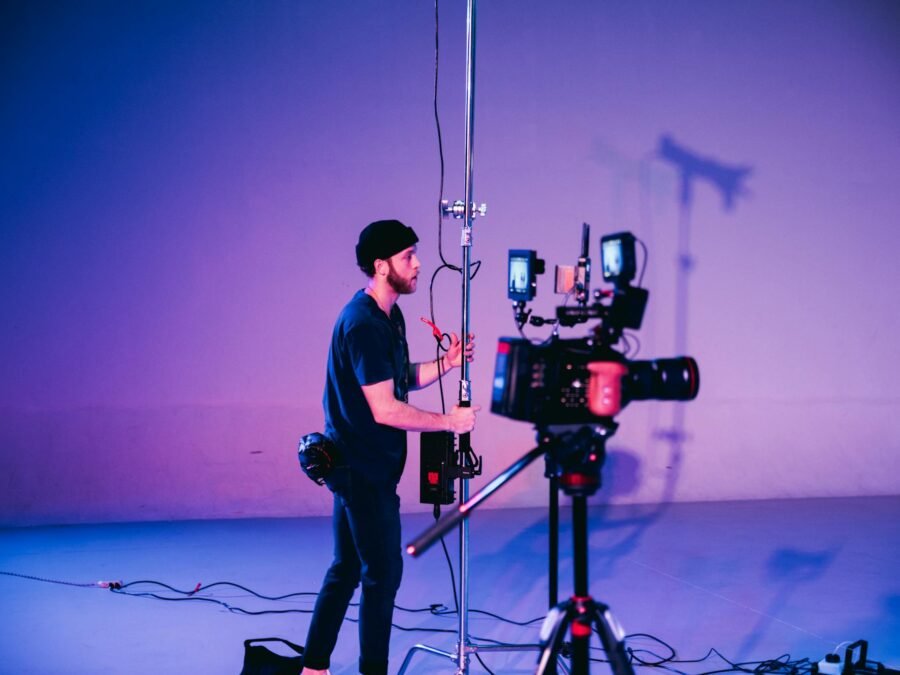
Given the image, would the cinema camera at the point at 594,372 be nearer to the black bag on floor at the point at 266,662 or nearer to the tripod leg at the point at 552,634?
the tripod leg at the point at 552,634

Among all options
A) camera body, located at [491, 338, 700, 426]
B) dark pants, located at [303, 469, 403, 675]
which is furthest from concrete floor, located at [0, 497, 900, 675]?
camera body, located at [491, 338, 700, 426]

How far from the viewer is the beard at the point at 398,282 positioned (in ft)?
9.05

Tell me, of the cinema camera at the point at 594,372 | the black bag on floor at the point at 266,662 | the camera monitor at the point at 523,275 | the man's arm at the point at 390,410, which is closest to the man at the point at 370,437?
the man's arm at the point at 390,410

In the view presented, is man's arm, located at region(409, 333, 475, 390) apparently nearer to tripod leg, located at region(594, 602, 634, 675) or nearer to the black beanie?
the black beanie

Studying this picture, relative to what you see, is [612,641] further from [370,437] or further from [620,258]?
A: [370,437]

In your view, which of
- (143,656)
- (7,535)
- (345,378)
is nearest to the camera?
(345,378)

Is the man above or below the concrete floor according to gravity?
above

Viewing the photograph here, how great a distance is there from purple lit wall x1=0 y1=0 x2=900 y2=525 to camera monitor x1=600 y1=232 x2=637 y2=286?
376cm

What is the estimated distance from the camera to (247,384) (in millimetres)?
5508

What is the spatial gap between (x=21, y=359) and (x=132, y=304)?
Answer: 0.75 metres

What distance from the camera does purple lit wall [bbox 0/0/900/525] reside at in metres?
5.31

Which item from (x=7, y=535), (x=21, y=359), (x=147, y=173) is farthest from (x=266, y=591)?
(x=147, y=173)

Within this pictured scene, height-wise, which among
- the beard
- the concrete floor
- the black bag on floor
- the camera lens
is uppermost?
the beard

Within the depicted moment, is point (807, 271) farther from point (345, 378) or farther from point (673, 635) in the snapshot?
point (345, 378)
